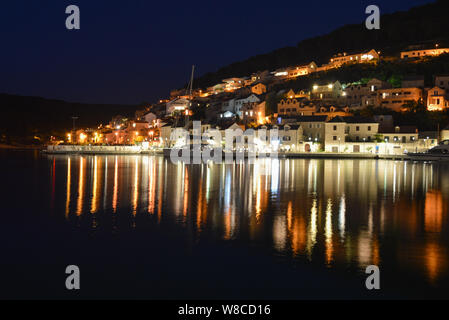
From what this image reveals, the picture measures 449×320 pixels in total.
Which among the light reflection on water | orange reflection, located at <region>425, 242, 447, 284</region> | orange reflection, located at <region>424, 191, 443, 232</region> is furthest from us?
orange reflection, located at <region>424, 191, 443, 232</region>

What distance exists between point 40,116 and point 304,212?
119 metres

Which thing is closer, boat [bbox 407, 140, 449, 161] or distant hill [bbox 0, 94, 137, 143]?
boat [bbox 407, 140, 449, 161]

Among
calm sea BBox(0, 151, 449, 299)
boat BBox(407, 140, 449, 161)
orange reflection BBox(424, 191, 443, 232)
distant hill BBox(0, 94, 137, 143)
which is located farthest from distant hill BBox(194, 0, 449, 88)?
calm sea BBox(0, 151, 449, 299)

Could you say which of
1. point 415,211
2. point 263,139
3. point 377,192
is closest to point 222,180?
point 377,192

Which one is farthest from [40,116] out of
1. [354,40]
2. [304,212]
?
[304,212]

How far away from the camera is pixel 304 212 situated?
41.0 feet

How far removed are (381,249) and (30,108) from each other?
420 ft

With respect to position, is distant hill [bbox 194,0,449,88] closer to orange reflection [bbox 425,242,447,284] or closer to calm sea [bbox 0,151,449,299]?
calm sea [bbox 0,151,449,299]

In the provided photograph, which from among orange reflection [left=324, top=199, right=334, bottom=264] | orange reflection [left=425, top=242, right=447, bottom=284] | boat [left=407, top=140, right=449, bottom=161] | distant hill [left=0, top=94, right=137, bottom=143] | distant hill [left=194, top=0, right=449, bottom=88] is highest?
distant hill [left=194, top=0, right=449, bottom=88]

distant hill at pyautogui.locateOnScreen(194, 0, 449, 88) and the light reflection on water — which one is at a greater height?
distant hill at pyautogui.locateOnScreen(194, 0, 449, 88)

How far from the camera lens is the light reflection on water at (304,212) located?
819cm

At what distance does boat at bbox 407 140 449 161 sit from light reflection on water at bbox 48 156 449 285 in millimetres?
20170

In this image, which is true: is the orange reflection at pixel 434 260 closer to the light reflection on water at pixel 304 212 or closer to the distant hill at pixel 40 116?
the light reflection on water at pixel 304 212

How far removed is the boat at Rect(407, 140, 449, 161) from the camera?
39781mm
